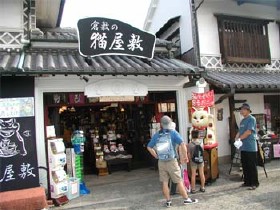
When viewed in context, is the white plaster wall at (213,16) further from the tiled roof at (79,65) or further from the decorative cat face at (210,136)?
the decorative cat face at (210,136)

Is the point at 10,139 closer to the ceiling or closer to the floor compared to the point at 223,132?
closer to the ceiling

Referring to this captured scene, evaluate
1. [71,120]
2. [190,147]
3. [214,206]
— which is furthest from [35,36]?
[214,206]

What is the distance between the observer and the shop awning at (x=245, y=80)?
9844 mm

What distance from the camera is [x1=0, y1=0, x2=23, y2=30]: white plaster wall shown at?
9648 mm

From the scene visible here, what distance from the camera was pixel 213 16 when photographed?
12055mm

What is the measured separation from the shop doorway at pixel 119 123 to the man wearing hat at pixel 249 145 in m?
3.15

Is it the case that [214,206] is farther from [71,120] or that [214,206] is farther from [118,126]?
[71,120]

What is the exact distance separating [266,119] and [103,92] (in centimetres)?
711

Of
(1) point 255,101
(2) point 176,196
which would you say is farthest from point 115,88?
(1) point 255,101

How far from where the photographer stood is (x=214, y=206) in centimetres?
693

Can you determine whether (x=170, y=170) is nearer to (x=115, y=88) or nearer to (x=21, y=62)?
(x=115, y=88)

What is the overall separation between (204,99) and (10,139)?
17.1 ft

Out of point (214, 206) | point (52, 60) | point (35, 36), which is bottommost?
point (214, 206)

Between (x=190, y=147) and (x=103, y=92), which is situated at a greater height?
(x=103, y=92)
